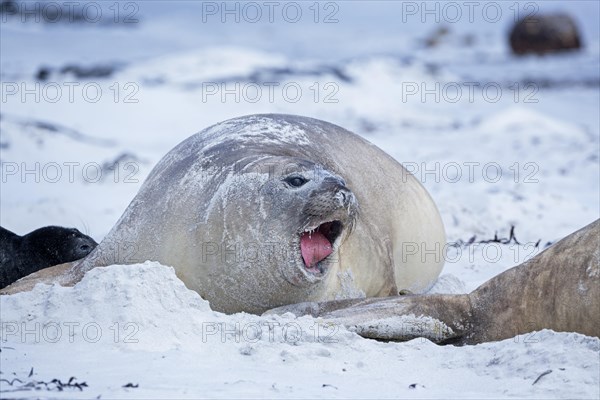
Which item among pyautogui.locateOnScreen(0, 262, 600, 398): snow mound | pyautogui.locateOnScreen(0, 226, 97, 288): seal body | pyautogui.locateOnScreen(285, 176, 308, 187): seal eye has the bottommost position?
pyautogui.locateOnScreen(0, 262, 600, 398): snow mound

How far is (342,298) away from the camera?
458 centimetres

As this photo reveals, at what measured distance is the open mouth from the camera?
14.3 ft

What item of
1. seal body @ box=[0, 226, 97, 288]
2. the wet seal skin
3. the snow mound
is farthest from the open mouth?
seal body @ box=[0, 226, 97, 288]

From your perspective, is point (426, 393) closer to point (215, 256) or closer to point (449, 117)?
point (215, 256)

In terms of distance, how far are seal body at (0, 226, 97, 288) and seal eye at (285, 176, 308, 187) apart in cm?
141

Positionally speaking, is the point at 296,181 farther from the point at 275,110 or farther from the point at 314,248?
the point at 275,110

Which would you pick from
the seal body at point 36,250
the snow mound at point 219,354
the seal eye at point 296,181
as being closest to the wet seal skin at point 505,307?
the snow mound at point 219,354

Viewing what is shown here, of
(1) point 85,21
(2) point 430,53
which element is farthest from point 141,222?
(1) point 85,21

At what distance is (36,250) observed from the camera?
525 centimetres

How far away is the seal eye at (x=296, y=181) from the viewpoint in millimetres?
4402

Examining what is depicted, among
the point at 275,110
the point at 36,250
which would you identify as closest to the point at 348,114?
the point at 275,110

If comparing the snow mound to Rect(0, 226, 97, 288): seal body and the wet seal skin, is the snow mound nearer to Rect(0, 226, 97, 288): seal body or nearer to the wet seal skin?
the wet seal skin

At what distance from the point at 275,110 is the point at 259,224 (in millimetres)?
9749

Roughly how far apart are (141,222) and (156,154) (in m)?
6.34
